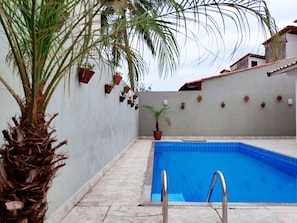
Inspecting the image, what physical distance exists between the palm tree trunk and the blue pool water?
4351mm

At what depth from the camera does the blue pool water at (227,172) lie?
6.73 m

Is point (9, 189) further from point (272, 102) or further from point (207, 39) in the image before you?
point (272, 102)

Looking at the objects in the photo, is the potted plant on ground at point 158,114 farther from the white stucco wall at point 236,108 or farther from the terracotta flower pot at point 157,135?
the white stucco wall at point 236,108

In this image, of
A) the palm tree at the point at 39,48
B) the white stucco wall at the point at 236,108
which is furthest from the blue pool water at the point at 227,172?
the palm tree at the point at 39,48

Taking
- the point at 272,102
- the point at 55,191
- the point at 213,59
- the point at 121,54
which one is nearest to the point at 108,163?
the point at 55,191

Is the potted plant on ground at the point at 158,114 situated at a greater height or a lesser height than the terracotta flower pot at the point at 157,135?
greater

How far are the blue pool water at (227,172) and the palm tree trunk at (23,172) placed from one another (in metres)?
4.35

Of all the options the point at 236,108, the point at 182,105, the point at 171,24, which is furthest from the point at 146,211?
the point at 236,108

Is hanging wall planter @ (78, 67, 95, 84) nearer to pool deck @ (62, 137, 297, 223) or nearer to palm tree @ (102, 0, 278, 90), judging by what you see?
pool deck @ (62, 137, 297, 223)

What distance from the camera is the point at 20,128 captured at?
1.99m

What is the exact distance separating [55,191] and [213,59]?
2959mm

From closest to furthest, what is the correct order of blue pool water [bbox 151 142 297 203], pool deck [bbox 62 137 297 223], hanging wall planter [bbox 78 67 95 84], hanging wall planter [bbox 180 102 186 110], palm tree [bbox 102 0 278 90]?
1. palm tree [bbox 102 0 278 90]
2. pool deck [bbox 62 137 297 223]
3. hanging wall planter [bbox 78 67 95 84]
4. blue pool water [bbox 151 142 297 203]
5. hanging wall planter [bbox 180 102 186 110]

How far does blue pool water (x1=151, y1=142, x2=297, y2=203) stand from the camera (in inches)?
265

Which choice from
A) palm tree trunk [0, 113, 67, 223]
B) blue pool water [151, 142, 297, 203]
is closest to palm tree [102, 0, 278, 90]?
palm tree trunk [0, 113, 67, 223]
